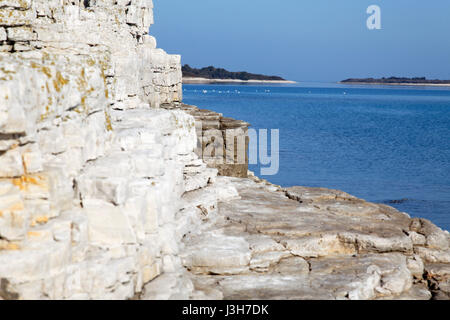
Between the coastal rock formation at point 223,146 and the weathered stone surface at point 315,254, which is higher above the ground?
the coastal rock formation at point 223,146

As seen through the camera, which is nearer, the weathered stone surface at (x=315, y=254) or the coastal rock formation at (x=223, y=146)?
the weathered stone surface at (x=315, y=254)

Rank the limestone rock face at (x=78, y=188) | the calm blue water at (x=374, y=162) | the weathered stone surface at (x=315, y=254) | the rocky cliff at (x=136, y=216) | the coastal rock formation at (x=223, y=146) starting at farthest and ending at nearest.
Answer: the calm blue water at (x=374, y=162) < the coastal rock formation at (x=223, y=146) < the weathered stone surface at (x=315, y=254) < the rocky cliff at (x=136, y=216) < the limestone rock face at (x=78, y=188)

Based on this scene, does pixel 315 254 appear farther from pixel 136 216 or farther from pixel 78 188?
pixel 78 188

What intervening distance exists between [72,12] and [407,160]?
30141mm

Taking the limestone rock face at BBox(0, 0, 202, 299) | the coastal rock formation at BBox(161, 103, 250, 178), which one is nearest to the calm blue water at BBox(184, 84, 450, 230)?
the coastal rock formation at BBox(161, 103, 250, 178)

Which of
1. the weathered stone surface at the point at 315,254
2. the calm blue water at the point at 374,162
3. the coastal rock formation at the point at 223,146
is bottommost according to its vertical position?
the calm blue water at the point at 374,162

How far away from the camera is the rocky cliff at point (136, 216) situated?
5094 millimetres

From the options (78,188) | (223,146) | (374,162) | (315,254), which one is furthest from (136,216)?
(374,162)

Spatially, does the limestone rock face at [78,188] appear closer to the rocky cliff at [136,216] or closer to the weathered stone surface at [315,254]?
the rocky cliff at [136,216]

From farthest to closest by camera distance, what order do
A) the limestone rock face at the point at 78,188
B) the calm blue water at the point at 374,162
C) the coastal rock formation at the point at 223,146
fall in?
the calm blue water at the point at 374,162 < the coastal rock formation at the point at 223,146 < the limestone rock face at the point at 78,188

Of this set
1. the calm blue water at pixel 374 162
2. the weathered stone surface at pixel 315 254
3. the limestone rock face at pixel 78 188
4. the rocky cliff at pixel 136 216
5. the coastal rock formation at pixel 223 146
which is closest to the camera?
the limestone rock face at pixel 78 188

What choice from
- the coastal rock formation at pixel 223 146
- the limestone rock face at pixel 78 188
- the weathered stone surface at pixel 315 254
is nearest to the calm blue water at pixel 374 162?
the coastal rock formation at pixel 223 146

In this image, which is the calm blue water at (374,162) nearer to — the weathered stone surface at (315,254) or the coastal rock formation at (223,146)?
the coastal rock formation at (223,146)

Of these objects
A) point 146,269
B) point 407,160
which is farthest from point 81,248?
point 407,160
